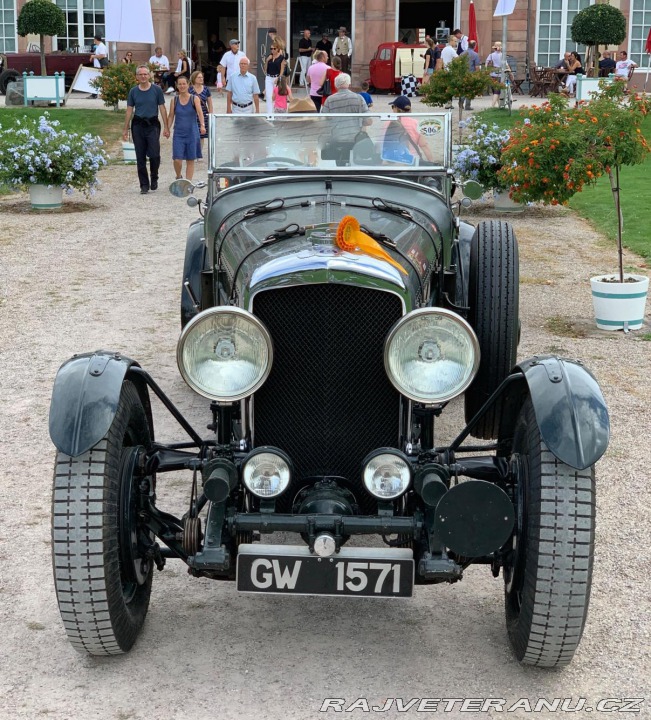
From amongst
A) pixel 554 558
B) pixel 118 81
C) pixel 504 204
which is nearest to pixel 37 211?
pixel 504 204

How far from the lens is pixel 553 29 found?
31.9 metres

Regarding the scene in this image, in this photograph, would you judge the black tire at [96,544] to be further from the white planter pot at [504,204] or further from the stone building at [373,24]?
the stone building at [373,24]

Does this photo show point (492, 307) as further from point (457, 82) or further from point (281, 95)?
point (457, 82)

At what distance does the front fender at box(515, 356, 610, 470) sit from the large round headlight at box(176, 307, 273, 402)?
36.1 inches

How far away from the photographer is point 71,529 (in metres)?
3.53

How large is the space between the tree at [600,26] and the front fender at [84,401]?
83.1 ft

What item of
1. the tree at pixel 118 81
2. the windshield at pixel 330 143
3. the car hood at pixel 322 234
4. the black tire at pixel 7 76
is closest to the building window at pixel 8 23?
the black tire at pixel 7 76

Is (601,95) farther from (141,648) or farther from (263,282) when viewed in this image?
(141,648)

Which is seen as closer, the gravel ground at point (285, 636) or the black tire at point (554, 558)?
the black tire at point (554, 558)

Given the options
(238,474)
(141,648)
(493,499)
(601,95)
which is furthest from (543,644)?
(601,95)

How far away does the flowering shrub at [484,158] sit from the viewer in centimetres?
1284

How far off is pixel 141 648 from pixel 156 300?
5528 millimetres

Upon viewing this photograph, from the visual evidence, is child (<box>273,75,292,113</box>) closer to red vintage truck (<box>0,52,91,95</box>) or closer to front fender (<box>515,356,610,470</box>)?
front fender (<box>515,356,610,470</box>)

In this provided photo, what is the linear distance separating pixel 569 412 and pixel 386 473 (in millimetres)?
633
